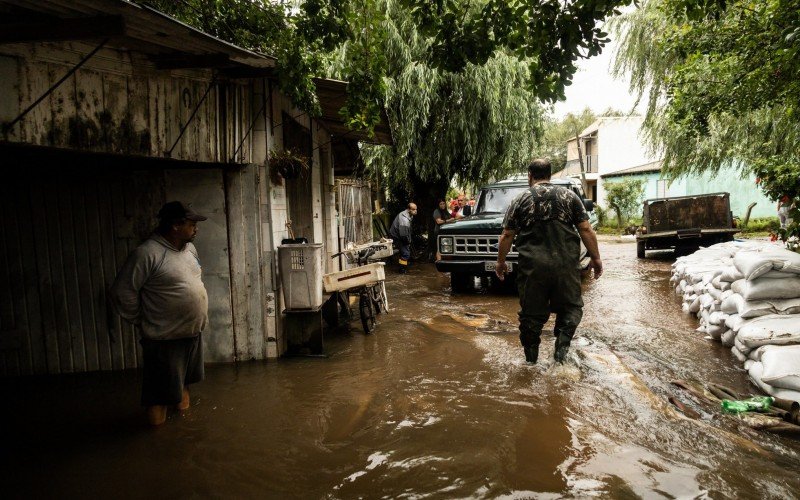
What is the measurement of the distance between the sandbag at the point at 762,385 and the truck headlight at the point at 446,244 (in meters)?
5.40

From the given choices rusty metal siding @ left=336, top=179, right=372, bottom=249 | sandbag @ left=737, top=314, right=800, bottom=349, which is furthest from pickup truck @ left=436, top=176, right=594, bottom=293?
sandbag @ left=737, top=314, right=800, bottom=349

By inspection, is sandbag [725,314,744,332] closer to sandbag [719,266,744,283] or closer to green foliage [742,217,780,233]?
sandbag [719,266,744,283]

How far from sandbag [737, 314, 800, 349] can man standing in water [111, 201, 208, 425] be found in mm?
4559

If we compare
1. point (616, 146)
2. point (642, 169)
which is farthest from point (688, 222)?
point (616, 146)

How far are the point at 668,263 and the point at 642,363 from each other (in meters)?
9.45

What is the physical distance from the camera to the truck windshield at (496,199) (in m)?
10.2

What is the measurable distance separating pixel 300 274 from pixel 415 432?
99.6 inches

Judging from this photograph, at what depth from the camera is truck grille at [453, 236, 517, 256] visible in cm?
899

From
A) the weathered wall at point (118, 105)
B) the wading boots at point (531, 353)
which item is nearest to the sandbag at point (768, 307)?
the wading boots at point (531, 353)

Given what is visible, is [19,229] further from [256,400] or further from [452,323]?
[452,323]

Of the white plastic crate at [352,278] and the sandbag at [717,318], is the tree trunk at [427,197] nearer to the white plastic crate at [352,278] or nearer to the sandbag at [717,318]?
the white plastic crate at [352,278]

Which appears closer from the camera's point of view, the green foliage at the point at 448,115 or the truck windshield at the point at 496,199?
the truck windshield at the point at 496,199

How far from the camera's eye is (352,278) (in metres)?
6.36

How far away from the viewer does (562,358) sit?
4.75 meters
